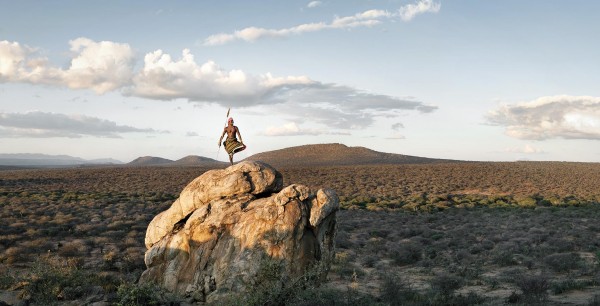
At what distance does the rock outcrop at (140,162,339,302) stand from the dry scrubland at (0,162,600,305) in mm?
1130

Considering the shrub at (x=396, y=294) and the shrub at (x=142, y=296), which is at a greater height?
the shrub at (x=142, y=296)

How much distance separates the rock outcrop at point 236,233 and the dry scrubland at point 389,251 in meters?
1.13

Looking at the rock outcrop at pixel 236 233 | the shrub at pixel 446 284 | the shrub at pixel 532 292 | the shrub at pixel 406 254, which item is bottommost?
the shrub at pixel 406 254

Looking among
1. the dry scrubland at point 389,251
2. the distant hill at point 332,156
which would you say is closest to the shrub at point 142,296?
the dry scrubland at point 389,251

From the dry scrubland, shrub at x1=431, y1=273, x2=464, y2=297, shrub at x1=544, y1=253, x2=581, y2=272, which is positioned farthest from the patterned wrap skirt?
shrub at x1=544, y1=253, x2=581, y2=272

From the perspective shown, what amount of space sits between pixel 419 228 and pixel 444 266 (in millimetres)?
9661

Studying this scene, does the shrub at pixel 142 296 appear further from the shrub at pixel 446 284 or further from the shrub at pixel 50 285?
the shrub at pixel 446 284

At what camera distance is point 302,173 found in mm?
75375

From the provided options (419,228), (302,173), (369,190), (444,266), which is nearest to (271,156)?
(302,173)

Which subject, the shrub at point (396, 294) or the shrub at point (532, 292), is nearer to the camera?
the shrub at point (532, 292)

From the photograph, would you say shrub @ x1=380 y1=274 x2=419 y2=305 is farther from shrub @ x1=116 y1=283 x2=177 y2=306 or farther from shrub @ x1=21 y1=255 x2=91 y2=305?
shrub @ x1=21 y1=255 x2=91 y2=305

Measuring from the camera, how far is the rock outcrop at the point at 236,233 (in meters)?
13.0

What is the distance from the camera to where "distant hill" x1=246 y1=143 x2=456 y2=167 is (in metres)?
120

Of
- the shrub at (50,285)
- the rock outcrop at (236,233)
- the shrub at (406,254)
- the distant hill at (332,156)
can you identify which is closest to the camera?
the rock outcrop at (236,233)
